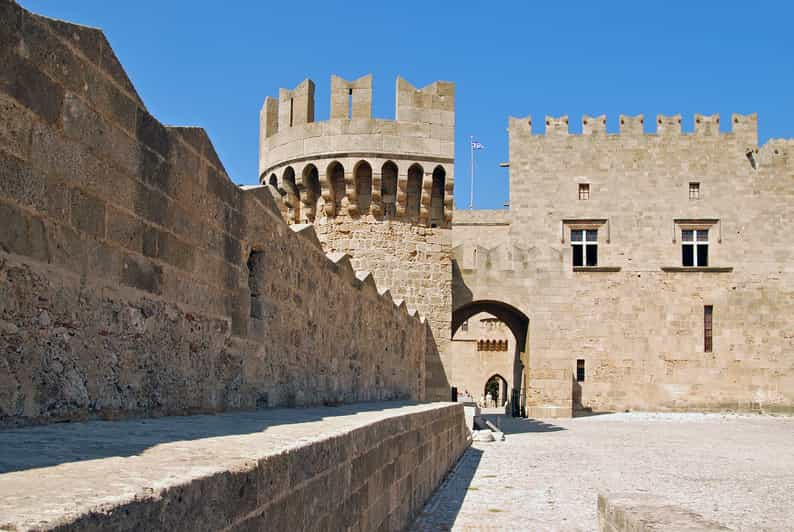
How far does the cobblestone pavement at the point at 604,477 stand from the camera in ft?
24.5

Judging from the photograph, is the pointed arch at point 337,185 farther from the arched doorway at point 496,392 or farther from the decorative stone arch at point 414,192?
the arched doorway at point 496,392

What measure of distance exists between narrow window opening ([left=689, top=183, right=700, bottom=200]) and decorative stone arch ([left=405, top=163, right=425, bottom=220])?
12.9 metres

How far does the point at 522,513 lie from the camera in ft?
25.4

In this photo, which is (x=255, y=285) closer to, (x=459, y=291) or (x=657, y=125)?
(x=459, y=291)

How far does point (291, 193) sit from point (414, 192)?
274 cm

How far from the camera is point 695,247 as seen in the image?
27703 millimetres

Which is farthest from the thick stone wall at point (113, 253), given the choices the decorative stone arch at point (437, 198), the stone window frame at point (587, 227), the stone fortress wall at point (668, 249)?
the stone window frame at point (587, 227)

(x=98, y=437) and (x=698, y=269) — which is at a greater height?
(x=698, y=269)

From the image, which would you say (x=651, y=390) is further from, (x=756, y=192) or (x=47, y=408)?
(x=47, y=408)

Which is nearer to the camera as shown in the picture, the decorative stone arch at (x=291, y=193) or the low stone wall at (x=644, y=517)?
the low stone wall at (x=644, y=517)

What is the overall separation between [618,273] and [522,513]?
20.7 m

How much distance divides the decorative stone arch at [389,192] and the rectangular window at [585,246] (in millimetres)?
10931

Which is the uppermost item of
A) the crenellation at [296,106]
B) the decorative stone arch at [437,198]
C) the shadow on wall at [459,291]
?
the crenellation at [296,106]

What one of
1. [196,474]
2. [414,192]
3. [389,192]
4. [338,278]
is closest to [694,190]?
[414,192]
